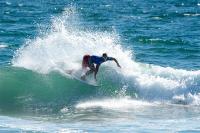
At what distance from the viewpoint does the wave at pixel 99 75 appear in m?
25.9

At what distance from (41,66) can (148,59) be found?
9.42 metres

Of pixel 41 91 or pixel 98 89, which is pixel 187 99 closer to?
pixel 98 89

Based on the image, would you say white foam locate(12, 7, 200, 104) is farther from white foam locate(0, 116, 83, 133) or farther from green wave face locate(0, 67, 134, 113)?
white foam locate(0, 116, 83, 133)

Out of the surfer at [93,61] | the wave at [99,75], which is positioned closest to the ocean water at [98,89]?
the wave at [99,75]

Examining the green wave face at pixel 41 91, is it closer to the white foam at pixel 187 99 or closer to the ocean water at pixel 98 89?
the ocean water at pixel 98 89

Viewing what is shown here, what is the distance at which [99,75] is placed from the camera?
89.4 feet

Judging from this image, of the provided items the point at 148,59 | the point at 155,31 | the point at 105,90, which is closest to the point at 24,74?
the point at 105,90

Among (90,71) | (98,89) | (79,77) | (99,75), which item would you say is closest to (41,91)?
(79,77)

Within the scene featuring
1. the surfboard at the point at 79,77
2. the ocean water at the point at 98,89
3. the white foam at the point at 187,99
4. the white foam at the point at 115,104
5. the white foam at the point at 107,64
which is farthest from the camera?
the white foam at the point at 107,64

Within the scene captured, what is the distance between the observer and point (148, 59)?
35.6 m

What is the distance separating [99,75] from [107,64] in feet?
3.43

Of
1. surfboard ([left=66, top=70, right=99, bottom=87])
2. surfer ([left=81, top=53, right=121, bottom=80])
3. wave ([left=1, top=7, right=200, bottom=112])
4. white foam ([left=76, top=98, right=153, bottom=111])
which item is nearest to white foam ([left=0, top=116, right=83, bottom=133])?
white foam ([left=76, top=98, right=153, bottom=111])

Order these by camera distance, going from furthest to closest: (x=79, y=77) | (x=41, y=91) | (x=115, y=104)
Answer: (x=79, y=77) < (x=41, y=91) < (x=115, y=104)

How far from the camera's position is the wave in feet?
85.1
